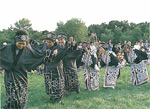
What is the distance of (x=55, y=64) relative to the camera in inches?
225

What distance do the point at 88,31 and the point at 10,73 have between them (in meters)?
51.4

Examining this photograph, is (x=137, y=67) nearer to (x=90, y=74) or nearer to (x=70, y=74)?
(x=90, y=74)

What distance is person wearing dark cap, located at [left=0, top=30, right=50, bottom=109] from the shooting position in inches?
154

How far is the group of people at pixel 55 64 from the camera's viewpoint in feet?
13.0

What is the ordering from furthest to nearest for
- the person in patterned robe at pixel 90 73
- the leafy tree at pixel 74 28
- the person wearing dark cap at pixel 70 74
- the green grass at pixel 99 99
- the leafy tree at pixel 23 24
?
the leafy tree at pixel 74 28 → the leafy tree at pixel 23 24 → the person in patterned robe at pixel 90 73 → the person wearing dark cap at pixel 70 74 → the green grass at pixel 99 99

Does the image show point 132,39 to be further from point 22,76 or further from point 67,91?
point 22,76

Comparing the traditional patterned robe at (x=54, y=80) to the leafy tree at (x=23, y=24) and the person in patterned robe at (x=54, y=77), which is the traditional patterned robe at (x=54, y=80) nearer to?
the person in patterned robe at (x=54, y=77)

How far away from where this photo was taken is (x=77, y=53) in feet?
21.7

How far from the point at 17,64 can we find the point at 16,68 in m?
0.10

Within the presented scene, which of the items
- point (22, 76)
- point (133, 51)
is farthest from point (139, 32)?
point (22, 76)

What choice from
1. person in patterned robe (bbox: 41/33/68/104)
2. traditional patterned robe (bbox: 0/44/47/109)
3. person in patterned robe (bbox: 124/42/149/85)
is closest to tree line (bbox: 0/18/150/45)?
person in patterned robe (bbox: 124/42/149/85)

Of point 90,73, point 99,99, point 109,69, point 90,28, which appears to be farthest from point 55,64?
point 90,28

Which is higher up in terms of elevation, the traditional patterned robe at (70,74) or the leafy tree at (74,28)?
the leafy tree at (74,28)

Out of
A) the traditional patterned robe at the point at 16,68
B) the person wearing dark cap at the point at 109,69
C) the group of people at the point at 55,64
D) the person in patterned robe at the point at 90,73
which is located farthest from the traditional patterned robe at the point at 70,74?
the traditional patterned robe at the point at 16,68
